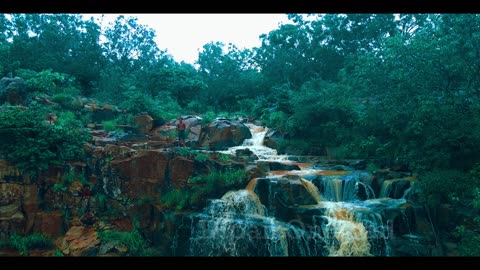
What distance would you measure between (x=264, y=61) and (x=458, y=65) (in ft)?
70.4

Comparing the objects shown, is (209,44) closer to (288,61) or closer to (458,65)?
(288,61)

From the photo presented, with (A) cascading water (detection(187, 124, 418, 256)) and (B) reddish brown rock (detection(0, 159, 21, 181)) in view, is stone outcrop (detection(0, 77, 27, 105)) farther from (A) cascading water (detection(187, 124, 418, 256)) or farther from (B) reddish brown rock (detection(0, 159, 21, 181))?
(A) cascading water (detection(187, 124, 418, 256))

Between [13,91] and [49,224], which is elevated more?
[13,91]

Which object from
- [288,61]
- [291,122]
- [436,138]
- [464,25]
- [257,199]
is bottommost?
[257,199]

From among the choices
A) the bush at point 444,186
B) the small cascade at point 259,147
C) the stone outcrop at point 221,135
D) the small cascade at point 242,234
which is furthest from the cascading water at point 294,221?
the stone outcrop at point 221,135

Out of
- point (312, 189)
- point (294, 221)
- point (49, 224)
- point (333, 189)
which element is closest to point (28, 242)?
point (49, 224)

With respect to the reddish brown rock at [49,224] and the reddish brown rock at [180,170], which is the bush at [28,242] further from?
the reddish brown rock at [180,170]

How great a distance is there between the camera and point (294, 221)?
31.3 feet

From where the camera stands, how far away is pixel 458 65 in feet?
34.2

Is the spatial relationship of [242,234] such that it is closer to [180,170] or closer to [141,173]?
[180,170]

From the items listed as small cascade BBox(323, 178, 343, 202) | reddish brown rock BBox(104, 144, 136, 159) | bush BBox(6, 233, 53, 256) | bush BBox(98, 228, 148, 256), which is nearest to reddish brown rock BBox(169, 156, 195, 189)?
reddish brown rock BBox(104, 144, 136, 159)

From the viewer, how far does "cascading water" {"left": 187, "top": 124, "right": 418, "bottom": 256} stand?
905 centimetres

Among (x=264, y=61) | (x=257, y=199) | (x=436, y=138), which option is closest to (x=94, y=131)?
(x=257, y=199)

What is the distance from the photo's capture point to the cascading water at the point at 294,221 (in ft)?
29.7
